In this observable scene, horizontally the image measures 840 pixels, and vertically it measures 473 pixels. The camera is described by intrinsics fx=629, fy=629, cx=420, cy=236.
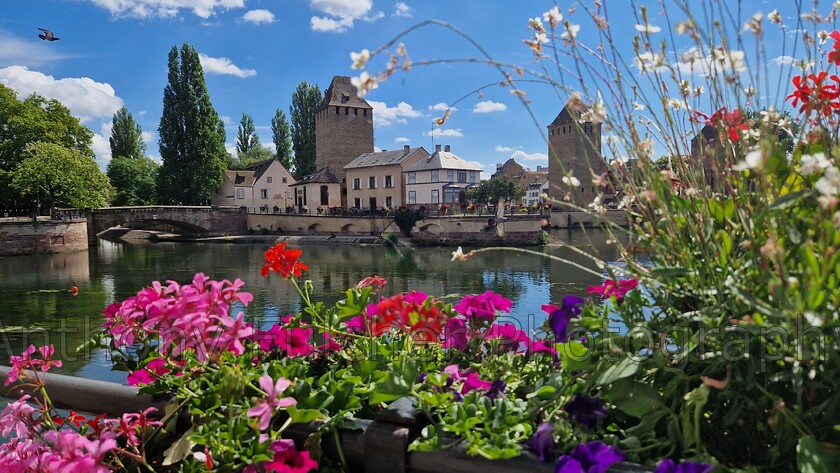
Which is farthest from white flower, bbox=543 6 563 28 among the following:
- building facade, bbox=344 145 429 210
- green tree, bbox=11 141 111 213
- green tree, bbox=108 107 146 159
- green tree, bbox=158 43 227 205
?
green tree, bbox=108 107 146 159

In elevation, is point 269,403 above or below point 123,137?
below

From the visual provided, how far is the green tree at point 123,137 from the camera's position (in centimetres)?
5784

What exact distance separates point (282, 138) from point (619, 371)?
57.2 meters

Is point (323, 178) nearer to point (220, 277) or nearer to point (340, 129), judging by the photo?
point (340, 129)

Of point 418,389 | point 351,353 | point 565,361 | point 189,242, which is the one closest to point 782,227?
point 565,361

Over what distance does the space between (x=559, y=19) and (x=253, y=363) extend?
41.0 inches

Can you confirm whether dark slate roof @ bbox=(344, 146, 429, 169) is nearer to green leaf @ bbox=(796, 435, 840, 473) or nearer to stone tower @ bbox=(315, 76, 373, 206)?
stone tower @ bbox=(315, 76, 373, 206)

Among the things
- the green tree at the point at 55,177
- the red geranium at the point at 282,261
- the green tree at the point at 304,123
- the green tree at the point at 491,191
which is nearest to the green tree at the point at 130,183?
the green tree at the point at 304,123

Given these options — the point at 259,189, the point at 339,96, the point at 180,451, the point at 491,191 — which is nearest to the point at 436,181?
the point at 491,191

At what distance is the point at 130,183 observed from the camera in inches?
2073

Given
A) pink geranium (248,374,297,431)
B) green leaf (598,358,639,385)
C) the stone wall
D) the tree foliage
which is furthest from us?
the tree foliage

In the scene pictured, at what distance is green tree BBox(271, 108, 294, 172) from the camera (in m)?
55.6

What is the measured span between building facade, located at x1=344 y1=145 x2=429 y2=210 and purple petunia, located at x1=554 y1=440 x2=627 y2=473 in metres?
43.8

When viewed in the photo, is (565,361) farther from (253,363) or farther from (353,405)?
(253,363)
